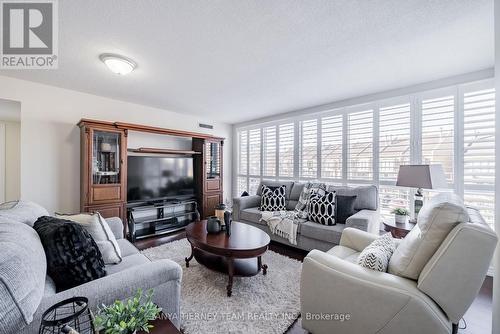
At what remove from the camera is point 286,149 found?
4.45m

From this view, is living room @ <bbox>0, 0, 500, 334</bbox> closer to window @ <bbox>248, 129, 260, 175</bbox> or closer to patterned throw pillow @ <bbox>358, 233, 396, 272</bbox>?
patterned throw pillow @ <bbox>358, 233, 396, 272</bbox>

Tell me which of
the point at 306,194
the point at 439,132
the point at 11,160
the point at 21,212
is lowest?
the point at 306,194

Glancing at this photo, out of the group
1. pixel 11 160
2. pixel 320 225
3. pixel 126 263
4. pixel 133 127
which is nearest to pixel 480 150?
pixel 320 225

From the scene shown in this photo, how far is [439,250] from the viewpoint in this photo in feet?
3.70

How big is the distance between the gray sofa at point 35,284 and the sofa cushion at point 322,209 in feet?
7.02

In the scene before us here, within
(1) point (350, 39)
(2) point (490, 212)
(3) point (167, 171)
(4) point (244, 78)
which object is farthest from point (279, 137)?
(2) point (490, 212)

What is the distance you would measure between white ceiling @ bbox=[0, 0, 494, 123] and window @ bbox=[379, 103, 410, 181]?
1.29ft

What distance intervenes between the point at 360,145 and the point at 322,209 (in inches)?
53.0

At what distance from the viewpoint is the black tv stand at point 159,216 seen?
11.5 feet

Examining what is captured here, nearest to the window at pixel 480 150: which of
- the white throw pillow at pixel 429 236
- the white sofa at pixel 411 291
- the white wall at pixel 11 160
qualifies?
the white sofa at pixel 411 291

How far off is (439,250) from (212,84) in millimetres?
2906

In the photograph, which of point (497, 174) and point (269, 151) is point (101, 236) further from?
point (269, 151)

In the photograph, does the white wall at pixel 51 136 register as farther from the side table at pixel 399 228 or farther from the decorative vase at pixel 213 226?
the side table at pixel 399 228

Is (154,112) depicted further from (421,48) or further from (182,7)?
(421,48)
